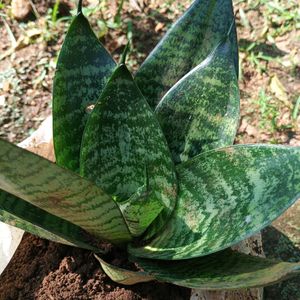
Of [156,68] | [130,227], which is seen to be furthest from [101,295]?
[156,68]

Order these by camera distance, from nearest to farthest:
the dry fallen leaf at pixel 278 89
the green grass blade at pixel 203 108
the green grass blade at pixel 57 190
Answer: the green grass blade at pixel 57 190 → the green grass blade at pixel 203 108 → the dry fallen leaf at pixel 278 89

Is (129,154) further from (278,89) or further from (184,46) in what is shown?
(278,89)

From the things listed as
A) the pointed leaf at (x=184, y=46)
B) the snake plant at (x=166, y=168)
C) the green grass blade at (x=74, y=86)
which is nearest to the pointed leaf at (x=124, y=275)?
the snake plant at (x=166, y=168)

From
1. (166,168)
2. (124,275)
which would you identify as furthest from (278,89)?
(124,275)

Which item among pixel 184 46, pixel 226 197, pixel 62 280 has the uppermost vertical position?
pixel 184 46

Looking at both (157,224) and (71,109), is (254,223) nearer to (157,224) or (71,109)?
(157,224)

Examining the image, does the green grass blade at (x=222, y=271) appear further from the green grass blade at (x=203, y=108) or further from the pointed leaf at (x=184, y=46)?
the pointed leaf at (x=184, y=46)
